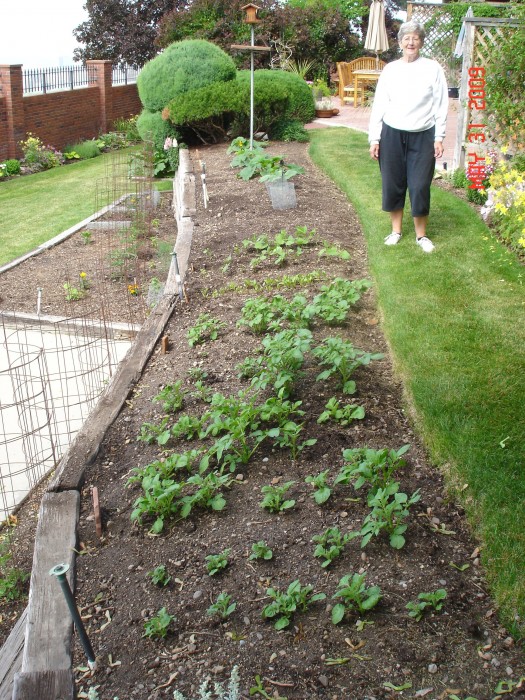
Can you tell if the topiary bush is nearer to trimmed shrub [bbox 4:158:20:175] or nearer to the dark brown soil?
trimmed shrub [bbox 4:158:20:175]

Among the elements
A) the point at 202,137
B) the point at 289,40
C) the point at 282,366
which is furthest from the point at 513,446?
the point at 289,40

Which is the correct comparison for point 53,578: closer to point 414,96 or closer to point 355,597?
point 355,597

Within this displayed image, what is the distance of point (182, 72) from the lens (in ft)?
40.5

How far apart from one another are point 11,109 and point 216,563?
15.6 meters

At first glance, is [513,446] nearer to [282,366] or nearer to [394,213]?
[282,366]

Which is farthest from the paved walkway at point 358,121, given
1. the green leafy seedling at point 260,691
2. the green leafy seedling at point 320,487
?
the green leafy seedling at point 260,691

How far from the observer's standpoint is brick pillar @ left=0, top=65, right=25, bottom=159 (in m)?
16.1

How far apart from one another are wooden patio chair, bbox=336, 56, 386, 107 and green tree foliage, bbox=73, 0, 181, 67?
8.49 m

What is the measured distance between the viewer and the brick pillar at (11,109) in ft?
52.7

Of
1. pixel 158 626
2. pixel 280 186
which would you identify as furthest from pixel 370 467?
pixel 280 186

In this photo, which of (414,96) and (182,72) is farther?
(182,72)

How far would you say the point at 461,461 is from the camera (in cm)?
325

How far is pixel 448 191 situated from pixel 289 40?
13343 mm

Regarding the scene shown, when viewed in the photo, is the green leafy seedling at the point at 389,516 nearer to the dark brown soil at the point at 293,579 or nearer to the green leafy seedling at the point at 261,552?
the dark brown soil at the point at 293,579
